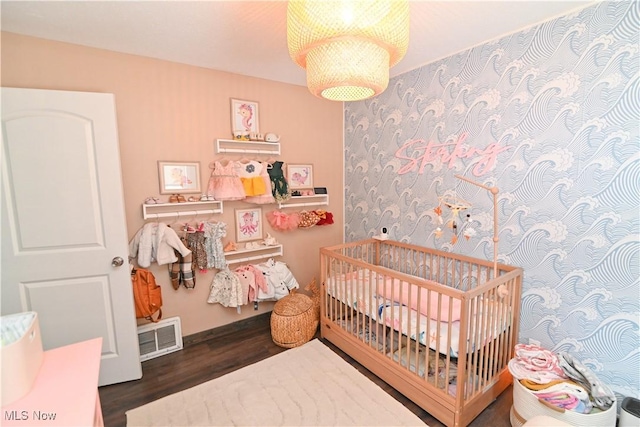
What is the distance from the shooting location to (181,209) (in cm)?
251

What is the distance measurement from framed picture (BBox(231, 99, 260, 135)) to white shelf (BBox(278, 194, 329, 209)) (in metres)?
0.75

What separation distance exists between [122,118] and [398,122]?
7.53 feet

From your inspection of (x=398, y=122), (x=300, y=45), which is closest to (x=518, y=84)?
(x=398, y=122)

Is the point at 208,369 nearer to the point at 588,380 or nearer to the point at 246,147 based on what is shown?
the point at 246,147

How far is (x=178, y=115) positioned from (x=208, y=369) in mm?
2064

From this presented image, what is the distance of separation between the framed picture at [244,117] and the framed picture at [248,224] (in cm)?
74

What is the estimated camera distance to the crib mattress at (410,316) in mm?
1727

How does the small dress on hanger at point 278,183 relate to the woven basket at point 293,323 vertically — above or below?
above

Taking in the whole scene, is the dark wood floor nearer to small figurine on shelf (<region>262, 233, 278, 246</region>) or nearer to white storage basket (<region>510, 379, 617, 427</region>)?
white storage basket (<region>510, 379, 617, 427</region>)

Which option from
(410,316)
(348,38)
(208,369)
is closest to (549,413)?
(410,316)

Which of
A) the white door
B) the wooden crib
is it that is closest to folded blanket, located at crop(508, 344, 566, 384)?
the wooden crib

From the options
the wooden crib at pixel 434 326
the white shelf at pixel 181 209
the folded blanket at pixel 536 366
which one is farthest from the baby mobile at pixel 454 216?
the white shelf at pixel 181 209

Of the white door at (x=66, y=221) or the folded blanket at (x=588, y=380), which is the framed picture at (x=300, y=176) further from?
the folded blanket at (x=588, y=380)
